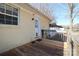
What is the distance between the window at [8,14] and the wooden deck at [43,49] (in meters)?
1.01

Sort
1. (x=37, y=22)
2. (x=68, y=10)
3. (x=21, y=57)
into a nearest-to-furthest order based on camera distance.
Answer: (x=21, y=57) < (x=68, y=10) < (x=37, y=22)

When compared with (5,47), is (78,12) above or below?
above

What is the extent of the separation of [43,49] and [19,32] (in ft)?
3.88

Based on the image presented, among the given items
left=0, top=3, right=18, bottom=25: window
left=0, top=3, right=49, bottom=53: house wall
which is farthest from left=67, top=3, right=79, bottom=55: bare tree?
left=0, top=3, right=18, bottom=25: window

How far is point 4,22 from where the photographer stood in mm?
6613

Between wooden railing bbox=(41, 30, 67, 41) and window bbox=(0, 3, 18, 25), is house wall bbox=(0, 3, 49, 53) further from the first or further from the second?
wooden railing bbox=(41, 30, 67, 41)

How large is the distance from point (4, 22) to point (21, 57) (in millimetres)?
1409

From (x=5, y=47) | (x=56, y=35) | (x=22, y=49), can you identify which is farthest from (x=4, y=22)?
(x=56, y=35)

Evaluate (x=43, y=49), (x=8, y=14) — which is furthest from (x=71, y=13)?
(x=8, y=14)

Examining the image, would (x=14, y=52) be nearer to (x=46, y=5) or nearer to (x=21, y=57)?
(x=21, y=57)

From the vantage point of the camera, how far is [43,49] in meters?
7.34

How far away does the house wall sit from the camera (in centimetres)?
652

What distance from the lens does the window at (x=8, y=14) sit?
648 cm

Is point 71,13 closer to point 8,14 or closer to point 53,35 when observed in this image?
point 53,35
